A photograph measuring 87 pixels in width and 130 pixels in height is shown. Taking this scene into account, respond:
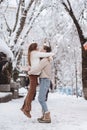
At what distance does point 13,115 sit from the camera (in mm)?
12289

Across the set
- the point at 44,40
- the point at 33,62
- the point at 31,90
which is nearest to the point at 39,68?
the point at 33,62

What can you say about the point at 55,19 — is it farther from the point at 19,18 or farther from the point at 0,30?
the point at 0,30

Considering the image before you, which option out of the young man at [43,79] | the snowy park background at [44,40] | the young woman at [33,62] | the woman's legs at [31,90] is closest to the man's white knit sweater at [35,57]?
the young woman at [33,62]

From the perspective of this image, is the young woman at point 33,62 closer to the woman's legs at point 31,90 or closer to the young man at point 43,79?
the woman's legs at point 31,90

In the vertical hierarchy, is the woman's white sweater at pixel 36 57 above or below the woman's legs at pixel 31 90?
above

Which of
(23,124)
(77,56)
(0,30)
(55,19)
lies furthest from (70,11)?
(77,56)

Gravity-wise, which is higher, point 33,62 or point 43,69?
point 33,62

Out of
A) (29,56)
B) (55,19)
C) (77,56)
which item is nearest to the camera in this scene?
(29,56)

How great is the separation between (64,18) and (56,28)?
10.9 feet

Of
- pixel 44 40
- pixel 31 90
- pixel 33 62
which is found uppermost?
pixel 44 40

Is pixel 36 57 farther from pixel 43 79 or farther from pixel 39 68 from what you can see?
pixel 43 79

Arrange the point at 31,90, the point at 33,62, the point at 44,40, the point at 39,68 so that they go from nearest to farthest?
the point at 39,68 < the point at 33,62 < the point at 31,90 < the point at 44,40

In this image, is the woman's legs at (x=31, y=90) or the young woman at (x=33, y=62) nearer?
the young woman at (x=33, y=62)

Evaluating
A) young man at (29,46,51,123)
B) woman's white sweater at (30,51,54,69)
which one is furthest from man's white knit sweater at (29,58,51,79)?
woman's white sweater at (30,51,54,69)
